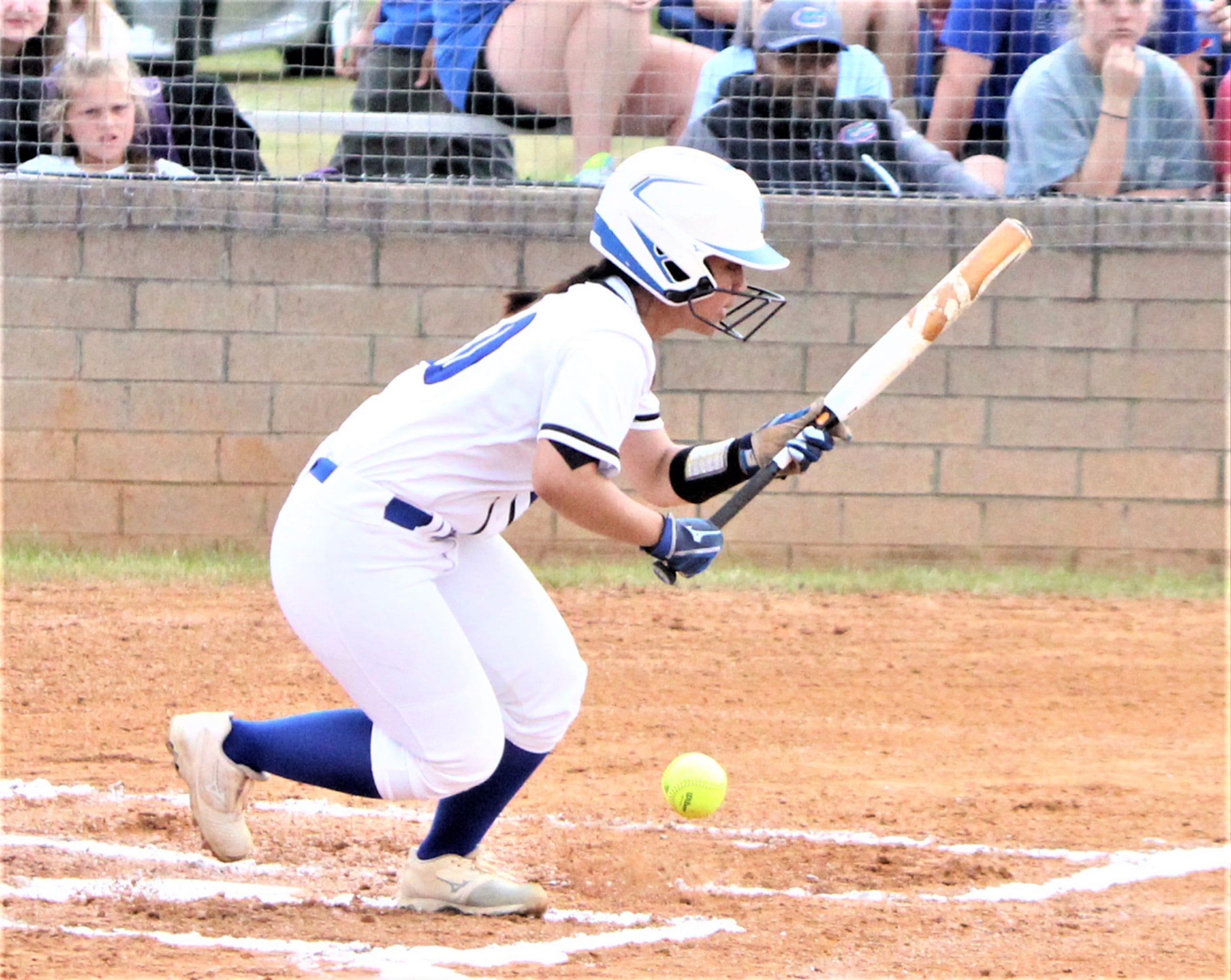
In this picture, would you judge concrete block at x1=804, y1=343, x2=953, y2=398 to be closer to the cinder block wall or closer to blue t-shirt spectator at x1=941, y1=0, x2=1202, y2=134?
the cinder block wall

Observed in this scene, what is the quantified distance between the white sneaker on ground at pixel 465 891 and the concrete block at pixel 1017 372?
4.31 metres

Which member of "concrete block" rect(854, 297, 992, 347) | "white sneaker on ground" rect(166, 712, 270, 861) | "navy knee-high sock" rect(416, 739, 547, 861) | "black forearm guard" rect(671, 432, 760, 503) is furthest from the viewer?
"concrete block" rect(854, 297, 992, 347)

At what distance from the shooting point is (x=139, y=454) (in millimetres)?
7348

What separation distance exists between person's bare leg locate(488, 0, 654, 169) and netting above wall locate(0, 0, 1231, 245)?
0.01 meters

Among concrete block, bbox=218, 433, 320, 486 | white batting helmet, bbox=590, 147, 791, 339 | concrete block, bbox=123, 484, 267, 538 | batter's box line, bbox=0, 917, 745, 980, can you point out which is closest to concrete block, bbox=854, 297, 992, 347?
concrete block, bbox=218, 433, 320, 486

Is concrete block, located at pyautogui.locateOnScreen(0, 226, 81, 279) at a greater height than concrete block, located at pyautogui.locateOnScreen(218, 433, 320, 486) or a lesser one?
greater

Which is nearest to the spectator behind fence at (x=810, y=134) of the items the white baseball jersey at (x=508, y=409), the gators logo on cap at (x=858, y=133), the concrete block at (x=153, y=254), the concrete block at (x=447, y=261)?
the gators logo on cap at (x=858, y=133)

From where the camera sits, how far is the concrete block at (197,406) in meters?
7.31

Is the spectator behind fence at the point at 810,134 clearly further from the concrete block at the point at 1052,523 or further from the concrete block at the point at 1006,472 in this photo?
the concrete block at the point at 1052,523

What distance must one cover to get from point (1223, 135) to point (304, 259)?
14.5 feet

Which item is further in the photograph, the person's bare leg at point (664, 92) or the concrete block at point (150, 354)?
the person's bare leg at point (664, 92)

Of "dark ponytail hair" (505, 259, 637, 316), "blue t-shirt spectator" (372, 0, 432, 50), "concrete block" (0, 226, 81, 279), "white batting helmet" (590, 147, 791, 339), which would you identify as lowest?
"concrete block" (0, 226, 81, 279)

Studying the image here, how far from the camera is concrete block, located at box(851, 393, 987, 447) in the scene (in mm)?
7398

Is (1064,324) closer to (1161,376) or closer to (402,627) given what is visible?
(1161,376)
